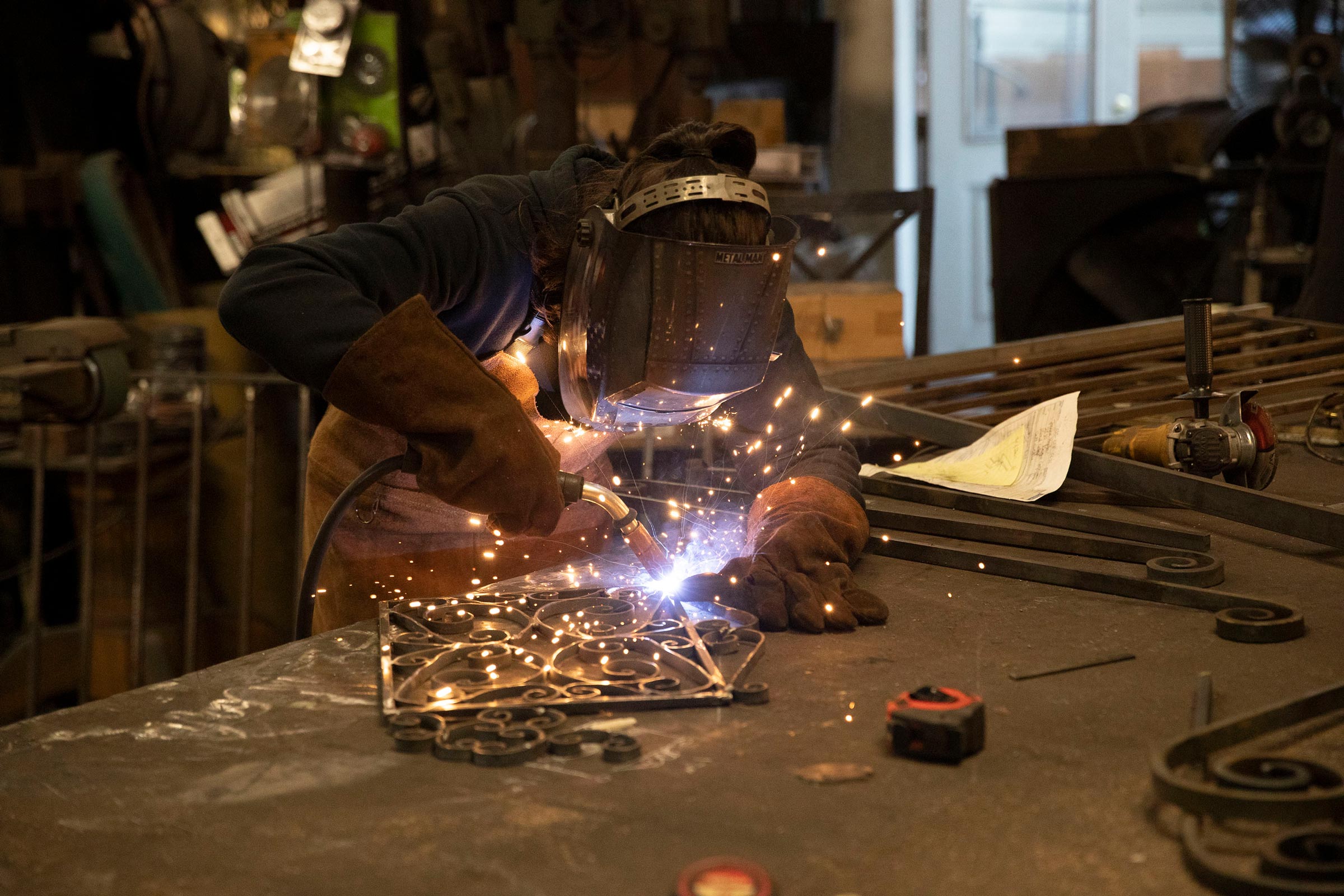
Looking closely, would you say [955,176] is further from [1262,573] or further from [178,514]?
[1262,573]

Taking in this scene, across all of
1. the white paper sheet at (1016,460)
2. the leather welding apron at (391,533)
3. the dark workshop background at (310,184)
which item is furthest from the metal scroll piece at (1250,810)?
the dark workshop background at (310,184)

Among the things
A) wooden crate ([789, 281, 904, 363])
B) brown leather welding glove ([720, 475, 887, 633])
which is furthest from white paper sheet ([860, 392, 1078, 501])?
wooden crate ([789, 281, 904, 363])

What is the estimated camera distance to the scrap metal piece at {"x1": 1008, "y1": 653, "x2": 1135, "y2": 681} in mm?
1376

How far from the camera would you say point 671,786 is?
43.9 inches

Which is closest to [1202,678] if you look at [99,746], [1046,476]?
[1046,476]

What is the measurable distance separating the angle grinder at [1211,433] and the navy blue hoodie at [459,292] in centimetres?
57

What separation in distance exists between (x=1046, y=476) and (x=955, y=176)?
5.95 metres

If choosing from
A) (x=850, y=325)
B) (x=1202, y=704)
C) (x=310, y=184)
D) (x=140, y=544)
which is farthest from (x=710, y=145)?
(x=310, y=184)

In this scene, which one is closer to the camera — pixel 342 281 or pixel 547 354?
pixel 342 281

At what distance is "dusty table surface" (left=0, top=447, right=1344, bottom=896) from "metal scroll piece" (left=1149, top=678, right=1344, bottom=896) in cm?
3

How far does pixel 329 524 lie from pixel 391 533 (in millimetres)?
535

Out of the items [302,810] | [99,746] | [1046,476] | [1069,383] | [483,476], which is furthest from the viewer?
[1069,383]

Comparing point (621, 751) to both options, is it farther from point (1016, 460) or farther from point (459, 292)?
point (1016, 460)

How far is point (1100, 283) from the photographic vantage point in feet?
18.2
